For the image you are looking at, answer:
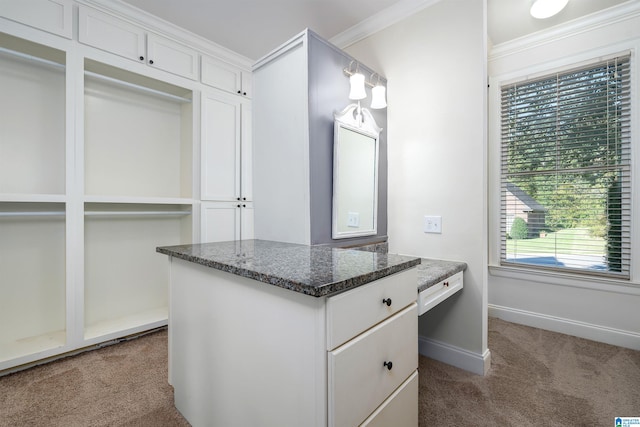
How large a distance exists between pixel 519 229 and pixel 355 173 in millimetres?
1859

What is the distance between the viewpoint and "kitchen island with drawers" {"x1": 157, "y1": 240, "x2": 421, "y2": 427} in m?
0.85

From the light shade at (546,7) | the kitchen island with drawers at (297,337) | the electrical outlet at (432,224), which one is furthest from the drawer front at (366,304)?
the light shade at (546,7)

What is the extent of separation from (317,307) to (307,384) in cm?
24

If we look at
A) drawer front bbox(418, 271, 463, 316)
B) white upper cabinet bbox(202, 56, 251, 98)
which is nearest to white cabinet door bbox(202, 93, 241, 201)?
white upper cabinet bbox(202, 56, 251, 98)

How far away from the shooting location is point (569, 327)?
247 centimetres

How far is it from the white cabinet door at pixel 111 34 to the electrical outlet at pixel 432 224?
266 centimetres

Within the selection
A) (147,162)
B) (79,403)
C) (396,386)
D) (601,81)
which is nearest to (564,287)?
(601,81)

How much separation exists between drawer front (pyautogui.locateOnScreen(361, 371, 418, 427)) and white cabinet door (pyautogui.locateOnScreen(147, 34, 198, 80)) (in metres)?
2.95

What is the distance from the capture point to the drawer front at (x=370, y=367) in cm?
86

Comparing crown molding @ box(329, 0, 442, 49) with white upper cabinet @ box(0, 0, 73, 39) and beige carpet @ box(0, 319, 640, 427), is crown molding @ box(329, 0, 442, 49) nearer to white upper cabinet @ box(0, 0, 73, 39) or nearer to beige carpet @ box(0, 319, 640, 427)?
white upper cabinet @ box(0, 0, 73, 39)

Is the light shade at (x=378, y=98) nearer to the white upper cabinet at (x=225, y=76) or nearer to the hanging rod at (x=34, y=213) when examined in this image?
the white upper cabinet at (x=225, y=76)

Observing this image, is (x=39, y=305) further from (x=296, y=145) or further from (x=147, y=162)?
(x=296, y=145)

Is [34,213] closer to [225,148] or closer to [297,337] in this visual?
[225,148]

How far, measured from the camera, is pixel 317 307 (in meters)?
0.83
